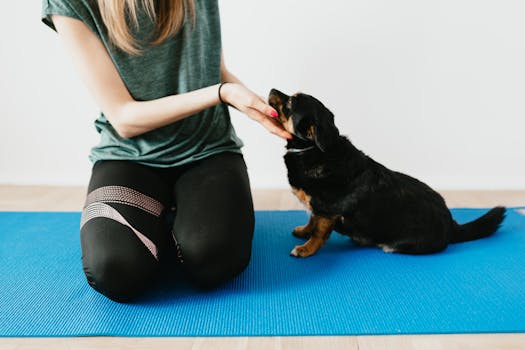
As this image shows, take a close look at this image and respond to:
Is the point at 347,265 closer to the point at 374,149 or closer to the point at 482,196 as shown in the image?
the point at 374,149

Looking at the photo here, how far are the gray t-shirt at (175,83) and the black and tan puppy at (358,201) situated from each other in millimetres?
280

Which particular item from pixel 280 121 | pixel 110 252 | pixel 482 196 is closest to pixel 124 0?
pixel 280 121

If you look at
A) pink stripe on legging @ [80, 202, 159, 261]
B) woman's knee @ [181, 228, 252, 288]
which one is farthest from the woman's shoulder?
woman's knee @ [181, 228, 252, 288]

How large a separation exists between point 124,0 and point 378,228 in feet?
4.31

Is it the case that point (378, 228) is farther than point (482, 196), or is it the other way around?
point (482, 196)

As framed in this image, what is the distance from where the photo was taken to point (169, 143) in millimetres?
1797

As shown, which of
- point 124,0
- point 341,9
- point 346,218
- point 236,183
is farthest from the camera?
point 341,9

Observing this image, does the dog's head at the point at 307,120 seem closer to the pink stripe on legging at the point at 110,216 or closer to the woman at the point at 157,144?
the woman at the point at 157,144

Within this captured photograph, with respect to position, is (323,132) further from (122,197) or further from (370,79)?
(370,79)

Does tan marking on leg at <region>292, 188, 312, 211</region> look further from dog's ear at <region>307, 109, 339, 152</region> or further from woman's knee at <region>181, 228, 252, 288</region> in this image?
woman's knee at <region>181, 228, 252, 288</region>

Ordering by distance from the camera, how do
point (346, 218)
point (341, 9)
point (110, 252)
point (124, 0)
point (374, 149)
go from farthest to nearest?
point (374, 149) < point (341, 9) < point (346, 218) < point (124, 0) < point (110, 252)

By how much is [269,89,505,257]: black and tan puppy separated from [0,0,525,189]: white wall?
0.91m

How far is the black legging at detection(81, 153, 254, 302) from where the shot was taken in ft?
4.89

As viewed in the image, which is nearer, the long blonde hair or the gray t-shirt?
the long blonde hair
